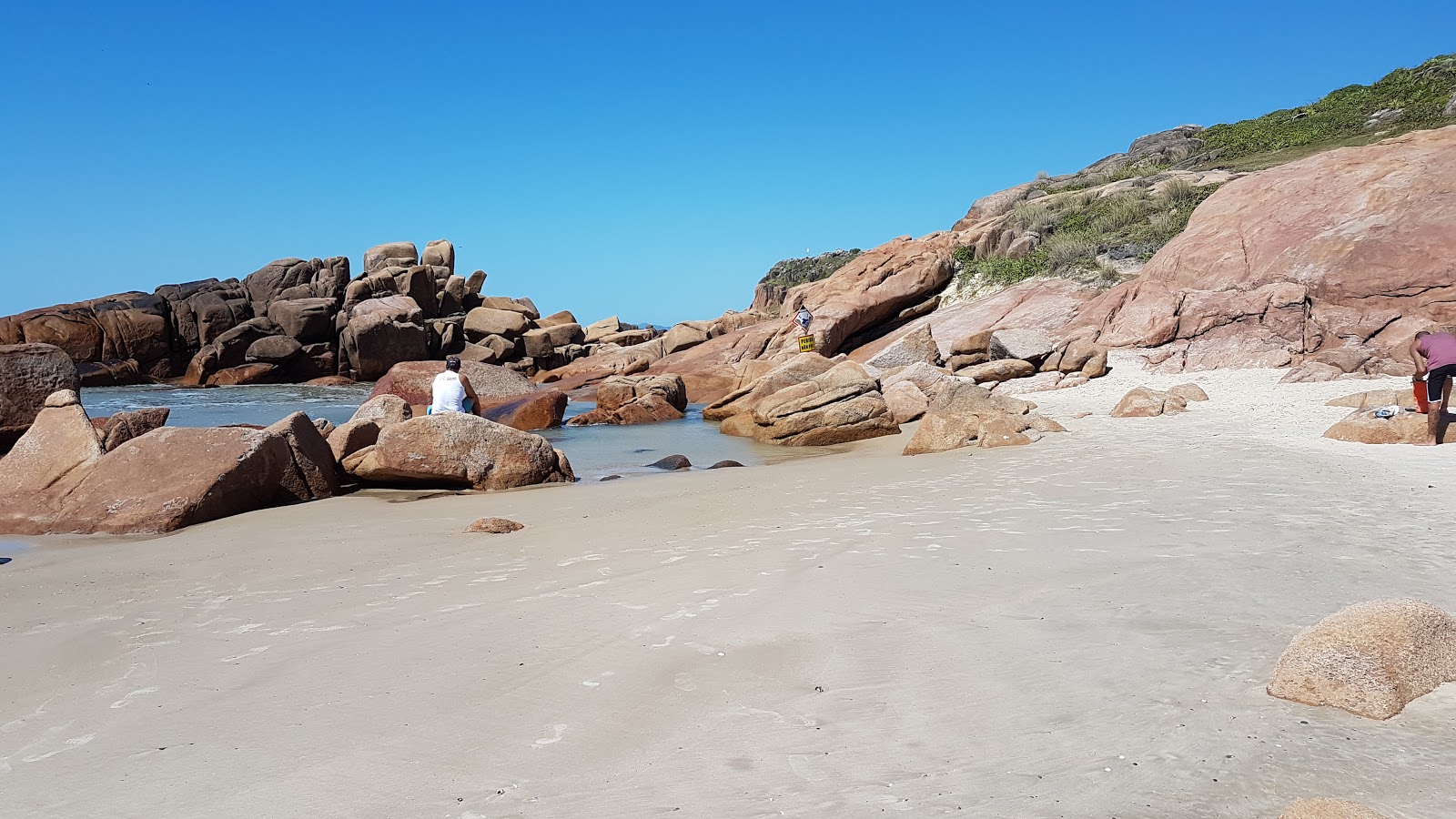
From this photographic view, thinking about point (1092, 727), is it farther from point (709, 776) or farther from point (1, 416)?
point (1, 416)

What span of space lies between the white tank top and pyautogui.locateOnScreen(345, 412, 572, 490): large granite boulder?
182 cm

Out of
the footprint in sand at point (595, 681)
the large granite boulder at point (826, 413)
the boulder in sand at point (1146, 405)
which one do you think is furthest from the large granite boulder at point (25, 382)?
the boulder in sand at point (1146, 405)

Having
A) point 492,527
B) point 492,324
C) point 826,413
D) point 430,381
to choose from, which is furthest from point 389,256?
point 492,527

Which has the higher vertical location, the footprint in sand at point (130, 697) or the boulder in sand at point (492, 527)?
the boulder in sand at point (492, 527)

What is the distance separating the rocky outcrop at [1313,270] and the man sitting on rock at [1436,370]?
192 inches

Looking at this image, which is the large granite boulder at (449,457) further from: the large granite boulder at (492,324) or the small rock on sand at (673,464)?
the large granite boulder at (492,324)

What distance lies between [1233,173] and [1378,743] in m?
26.8

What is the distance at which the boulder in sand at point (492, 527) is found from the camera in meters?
6.69

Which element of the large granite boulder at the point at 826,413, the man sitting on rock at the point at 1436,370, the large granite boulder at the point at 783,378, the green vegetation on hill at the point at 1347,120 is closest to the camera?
the man sitting on rock at the point at 1436,370

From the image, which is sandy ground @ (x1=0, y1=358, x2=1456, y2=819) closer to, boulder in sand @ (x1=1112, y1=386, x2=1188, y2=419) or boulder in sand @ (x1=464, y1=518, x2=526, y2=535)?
boulder in sand @ (x1=464, y1=518, x2=526, y2=535)

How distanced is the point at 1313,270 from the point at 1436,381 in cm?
787

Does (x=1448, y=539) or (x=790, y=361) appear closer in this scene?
(x=1448, y=539)

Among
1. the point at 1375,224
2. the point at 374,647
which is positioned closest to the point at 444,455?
the point at 374,647

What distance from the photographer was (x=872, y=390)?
14023 mm
